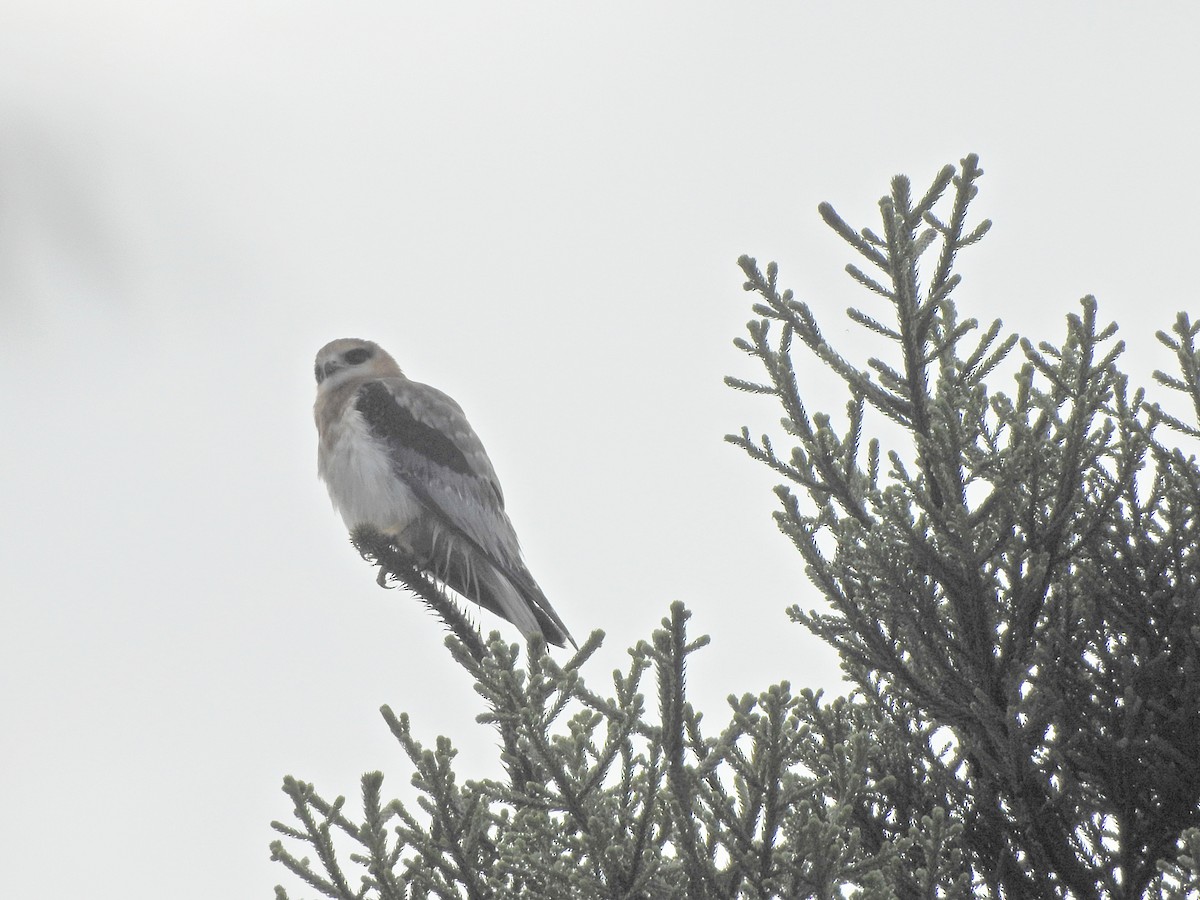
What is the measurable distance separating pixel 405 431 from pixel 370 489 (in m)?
0.42

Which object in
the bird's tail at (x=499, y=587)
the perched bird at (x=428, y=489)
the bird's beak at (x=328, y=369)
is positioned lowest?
the bird's tail at (x=499, y=587)

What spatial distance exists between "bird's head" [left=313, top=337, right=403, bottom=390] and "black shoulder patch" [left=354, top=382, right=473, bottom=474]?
81 centimetres

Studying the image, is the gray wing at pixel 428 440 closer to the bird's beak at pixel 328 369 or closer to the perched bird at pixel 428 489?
the perched bird at pixel 428 489

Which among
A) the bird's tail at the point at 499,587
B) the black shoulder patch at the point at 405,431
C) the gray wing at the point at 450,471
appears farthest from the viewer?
the black shoulder patch at the point at 405,431

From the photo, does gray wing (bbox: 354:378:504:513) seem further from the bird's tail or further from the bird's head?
the bird's head


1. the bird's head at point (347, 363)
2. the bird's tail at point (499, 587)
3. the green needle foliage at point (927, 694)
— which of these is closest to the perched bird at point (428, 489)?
the bird's tail at point (499, 587)

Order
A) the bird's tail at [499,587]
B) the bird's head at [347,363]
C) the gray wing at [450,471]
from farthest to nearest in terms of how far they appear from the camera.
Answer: the bird's head at [347,363] → the gray wing at [450,471] → the bird's tail at [499,587]

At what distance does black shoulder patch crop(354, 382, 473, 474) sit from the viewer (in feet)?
20.7

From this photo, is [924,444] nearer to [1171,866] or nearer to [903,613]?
[903,613]

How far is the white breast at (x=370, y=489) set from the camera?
6129mm

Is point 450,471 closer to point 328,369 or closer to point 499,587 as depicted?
point 499,587

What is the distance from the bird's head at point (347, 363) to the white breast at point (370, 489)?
1142 mm

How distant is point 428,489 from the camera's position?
6.13m

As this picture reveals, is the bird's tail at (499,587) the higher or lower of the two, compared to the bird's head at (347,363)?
lower
